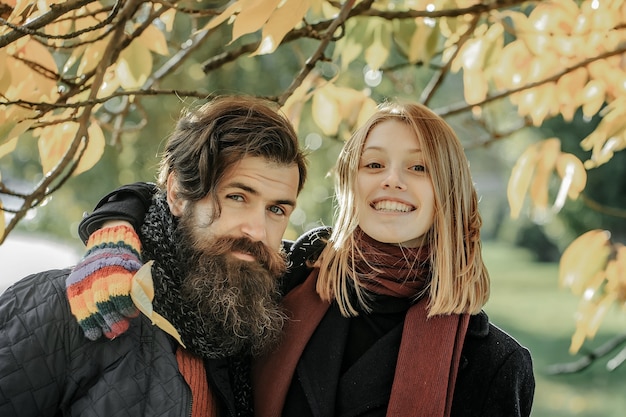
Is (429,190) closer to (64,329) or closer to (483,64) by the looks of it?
(483,64)

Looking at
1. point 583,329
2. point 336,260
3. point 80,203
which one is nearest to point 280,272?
point 336,260

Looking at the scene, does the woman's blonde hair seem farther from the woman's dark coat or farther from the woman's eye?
the woman's eye

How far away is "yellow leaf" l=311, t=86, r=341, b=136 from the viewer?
2.39 metres

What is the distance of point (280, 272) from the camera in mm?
2004

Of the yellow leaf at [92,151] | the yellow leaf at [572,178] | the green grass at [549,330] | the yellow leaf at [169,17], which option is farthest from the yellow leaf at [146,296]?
the green grass at [549,330]

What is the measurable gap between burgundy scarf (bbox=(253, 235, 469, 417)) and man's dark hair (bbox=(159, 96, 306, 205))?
1.14ft

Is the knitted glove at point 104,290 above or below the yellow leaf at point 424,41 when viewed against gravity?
below

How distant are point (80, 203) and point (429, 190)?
269 inches

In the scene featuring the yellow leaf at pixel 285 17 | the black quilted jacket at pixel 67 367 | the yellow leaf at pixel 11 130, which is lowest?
the black quilted jacket at pixel 67 367

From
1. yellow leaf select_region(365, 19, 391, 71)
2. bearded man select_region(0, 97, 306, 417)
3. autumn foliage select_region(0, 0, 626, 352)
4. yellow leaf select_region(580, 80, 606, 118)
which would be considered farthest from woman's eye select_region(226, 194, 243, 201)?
yellow leaf select_region(580, 80, 606, 118)

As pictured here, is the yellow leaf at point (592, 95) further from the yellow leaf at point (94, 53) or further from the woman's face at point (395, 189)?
the yellow leaf at point (94, 53)

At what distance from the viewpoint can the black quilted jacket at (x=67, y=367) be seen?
1604 mm

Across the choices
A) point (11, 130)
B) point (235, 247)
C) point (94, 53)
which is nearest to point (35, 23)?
point (11, 130)

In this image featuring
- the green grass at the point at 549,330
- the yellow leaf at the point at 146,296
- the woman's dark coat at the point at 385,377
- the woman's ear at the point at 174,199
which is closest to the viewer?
the yellow leaf at the point at 146,296
